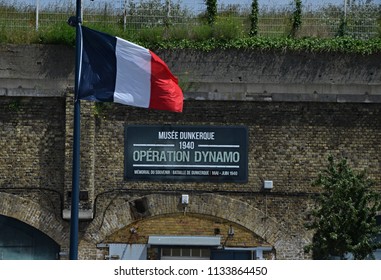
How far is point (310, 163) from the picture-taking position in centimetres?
2639

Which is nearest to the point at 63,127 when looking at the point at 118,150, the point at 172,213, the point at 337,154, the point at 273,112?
the point at 118,150

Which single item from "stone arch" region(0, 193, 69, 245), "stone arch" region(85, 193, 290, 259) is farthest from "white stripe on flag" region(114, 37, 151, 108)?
"stone arch" region(0, 193, 69, 245)

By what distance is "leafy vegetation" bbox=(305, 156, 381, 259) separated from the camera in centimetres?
2322

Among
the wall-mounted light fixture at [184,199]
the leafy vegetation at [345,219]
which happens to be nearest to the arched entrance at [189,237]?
the wall-mounted light fixture at [184,199]

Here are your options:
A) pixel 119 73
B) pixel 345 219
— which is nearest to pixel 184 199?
pixel 345 219

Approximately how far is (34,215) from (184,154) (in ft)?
13.7

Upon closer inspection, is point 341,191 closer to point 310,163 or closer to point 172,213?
point 310,163

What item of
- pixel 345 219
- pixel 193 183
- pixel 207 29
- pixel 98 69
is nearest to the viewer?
pixel 98 69

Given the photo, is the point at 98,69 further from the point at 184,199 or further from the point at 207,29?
the point at 207,29

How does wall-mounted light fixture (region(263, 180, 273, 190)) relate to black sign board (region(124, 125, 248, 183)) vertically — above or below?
below

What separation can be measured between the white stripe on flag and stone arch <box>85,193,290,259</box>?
7.06 meters

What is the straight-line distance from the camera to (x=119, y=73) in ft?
63.7

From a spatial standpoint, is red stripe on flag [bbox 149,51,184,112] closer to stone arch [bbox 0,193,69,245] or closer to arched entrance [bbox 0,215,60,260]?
stone arch [bbox 0,193,69,245]
